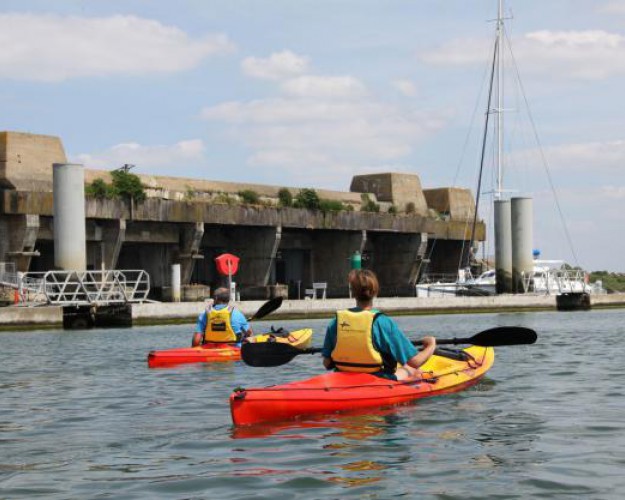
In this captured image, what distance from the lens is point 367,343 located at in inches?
420

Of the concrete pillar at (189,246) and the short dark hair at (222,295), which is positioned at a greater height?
the concrete pillar at (189,246)

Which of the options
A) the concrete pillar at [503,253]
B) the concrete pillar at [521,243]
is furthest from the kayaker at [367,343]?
the concrete pillar at [503,253]

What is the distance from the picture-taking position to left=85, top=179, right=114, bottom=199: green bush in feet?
143

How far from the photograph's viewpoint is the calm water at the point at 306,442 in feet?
24.7

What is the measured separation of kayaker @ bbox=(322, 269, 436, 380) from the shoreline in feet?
72.0

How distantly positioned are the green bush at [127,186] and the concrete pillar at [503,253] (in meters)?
19.0

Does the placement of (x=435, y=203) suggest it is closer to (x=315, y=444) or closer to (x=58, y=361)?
(x=58, y=361)

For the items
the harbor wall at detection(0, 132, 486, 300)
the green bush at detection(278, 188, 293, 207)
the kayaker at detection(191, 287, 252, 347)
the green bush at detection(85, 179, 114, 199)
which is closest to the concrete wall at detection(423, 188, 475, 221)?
the harbor wall at detection(0, 132, 486, 300)

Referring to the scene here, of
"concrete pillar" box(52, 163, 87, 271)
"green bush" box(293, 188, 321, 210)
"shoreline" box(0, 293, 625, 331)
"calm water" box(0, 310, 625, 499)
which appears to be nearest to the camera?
"calm water" box(0, 310, 625, 499)

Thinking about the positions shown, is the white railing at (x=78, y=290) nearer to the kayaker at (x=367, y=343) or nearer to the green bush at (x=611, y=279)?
the kayaker at (x=367, y=343)

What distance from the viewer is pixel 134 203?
44.5 metres

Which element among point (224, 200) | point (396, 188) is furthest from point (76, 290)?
point (396, 188)

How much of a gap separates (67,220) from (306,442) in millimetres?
27671

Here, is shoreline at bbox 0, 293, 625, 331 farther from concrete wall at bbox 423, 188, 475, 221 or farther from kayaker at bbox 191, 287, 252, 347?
concrete wall at bbox 423, 188, 475, 221
